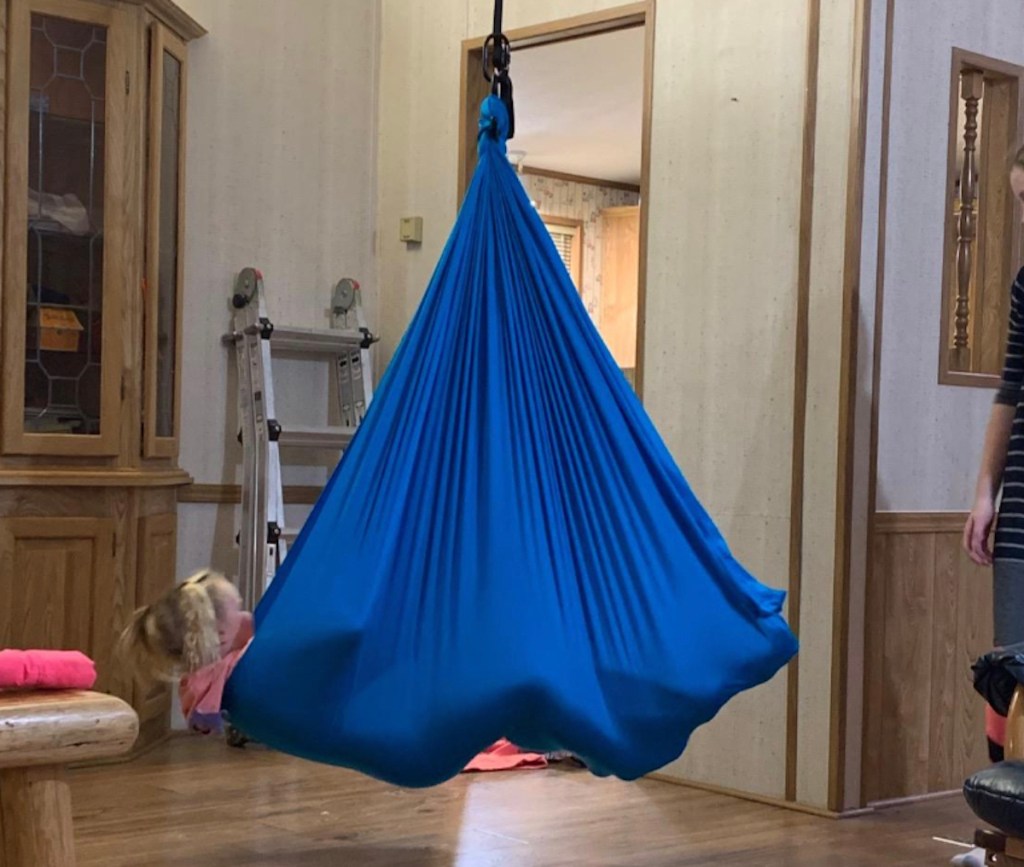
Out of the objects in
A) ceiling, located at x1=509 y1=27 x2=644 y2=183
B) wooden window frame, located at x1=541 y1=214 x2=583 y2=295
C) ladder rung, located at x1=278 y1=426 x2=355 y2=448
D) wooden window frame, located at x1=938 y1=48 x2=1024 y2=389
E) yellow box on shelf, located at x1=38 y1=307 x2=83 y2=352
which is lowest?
ladder rung, located at x1=278 y1=426 x2=355 y2=448

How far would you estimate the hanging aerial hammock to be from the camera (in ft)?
7.07

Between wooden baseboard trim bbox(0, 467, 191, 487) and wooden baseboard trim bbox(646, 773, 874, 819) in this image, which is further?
wooden baseboard trim bbox(0, 467, 191, 487)

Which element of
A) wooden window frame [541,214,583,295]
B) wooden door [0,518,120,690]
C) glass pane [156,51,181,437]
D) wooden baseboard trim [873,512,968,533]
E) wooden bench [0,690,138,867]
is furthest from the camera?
wooden window frame [541,214,583,295]

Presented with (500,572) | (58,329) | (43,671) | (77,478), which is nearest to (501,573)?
(500,572)

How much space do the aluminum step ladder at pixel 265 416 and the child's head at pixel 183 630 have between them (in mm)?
1803

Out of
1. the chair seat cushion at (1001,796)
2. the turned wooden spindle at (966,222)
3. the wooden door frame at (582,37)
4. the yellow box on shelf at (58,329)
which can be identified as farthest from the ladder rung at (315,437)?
the chair seat cushion at (1001,796)

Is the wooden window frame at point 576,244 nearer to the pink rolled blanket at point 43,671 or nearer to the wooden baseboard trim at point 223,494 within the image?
the wooden baseboard trim at point 223,494

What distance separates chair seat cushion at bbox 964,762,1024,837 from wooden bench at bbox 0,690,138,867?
1.04 metres

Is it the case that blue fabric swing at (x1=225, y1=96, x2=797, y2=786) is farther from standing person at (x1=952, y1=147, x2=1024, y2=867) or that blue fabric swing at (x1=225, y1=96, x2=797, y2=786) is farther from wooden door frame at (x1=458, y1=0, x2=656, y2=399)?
wooden door frame at (x1=458, y1=0, x2=656, y2=399)

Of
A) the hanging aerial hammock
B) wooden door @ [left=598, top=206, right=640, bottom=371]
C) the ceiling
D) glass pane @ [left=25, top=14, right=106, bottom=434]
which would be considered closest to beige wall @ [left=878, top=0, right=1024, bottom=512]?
the hanging aerial hammock

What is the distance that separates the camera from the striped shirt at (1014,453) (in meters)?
2.45

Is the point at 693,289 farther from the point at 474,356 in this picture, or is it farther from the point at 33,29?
the point at 33,29

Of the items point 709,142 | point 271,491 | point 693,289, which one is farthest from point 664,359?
point 271,491

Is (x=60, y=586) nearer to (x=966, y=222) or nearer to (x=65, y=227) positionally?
(x=65, y=227)
